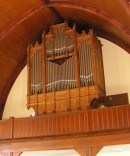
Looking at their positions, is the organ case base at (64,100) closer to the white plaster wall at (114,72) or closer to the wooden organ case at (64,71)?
the wooden organ case at (64,71)

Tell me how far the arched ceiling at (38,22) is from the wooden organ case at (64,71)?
0.55m

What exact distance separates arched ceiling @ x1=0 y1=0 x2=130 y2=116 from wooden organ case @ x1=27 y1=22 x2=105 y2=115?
1.79 ft

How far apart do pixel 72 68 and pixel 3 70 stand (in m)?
3.07

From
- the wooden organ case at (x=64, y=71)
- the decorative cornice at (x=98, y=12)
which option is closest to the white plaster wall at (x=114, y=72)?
the wooden organ case at (x=64, y=71)

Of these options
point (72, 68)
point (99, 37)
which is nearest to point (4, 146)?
point (72, 68)

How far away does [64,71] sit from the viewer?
10.3m

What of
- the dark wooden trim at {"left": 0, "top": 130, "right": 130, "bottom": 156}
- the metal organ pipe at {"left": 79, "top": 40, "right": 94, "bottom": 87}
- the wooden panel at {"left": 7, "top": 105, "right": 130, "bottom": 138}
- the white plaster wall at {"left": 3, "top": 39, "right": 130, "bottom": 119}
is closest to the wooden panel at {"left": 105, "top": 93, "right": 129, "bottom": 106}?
the white plaster wall at {"left": 3, "top": 39, "right": 130, "bottom": 119}

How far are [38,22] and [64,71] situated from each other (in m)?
2.22

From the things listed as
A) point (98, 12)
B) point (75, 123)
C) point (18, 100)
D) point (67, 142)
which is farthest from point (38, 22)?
point (67, 142)

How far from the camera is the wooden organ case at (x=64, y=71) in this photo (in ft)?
32.4

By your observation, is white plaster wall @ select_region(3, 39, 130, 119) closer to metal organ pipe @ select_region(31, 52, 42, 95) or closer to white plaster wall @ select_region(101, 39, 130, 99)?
white plaster wall @ select_region(101, 39, 130, 99)

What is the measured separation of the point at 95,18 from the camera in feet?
34.4

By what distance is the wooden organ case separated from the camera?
9.87 m

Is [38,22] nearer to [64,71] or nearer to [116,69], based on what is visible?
[64,71]
